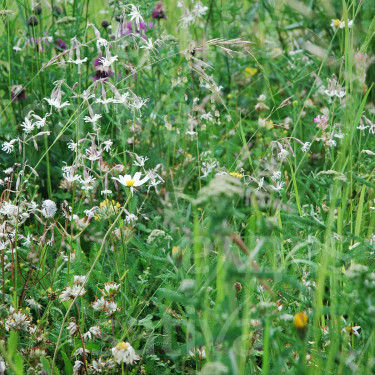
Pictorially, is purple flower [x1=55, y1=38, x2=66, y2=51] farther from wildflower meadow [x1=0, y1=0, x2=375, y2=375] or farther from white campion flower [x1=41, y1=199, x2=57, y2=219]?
white campion flower [x1=41, y1=199, x2=57, y2=219]

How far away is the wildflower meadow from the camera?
103 cm

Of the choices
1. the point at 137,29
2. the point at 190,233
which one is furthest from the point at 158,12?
the point at 190,233

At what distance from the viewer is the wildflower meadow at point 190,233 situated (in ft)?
3.39

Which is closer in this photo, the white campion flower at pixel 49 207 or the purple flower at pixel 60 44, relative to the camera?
the white campion flower at pixel 49 207

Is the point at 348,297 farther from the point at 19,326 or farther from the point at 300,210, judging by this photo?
the point at 19,326

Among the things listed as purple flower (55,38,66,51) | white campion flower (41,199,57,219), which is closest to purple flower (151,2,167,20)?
purple flower (55,38,66,51)

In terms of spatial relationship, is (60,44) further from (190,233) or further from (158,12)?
(190,233)

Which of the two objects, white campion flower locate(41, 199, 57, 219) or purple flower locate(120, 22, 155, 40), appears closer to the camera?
white campion flower locate(41, 199, 57, 219)

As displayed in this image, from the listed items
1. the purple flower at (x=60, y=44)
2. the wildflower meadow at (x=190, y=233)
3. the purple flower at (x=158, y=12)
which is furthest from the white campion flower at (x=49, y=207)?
the purple flower at (x=158, y=12)

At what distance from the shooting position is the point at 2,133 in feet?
7.64

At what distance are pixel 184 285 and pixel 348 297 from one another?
12.4 inches

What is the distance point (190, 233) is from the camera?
1396mm

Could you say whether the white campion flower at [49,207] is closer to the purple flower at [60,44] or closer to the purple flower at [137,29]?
the purple flower at [137,29]

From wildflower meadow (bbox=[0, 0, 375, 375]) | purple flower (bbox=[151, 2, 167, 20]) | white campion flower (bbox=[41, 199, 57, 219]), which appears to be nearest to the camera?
wildflower meadow (bbox=[0, 0, 375, 375])
